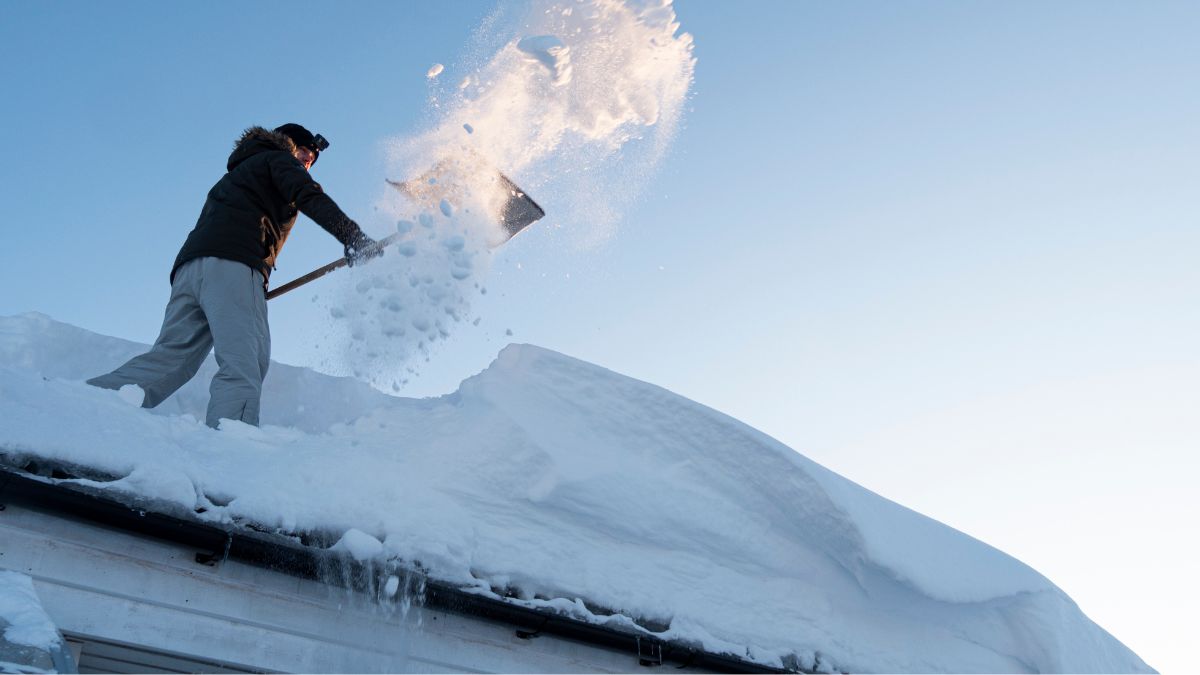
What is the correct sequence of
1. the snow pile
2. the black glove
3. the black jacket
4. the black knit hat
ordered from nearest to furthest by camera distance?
the snow pile, the black jacket, the black glove, the black knit hat

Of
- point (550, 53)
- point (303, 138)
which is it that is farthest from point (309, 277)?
point (550, 53)

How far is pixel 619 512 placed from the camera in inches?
111

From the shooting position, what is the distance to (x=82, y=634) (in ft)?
6.81

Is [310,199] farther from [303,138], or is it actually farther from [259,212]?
[303,138]

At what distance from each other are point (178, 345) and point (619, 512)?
2.02 m

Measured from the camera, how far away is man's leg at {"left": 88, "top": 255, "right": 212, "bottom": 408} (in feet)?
11.4

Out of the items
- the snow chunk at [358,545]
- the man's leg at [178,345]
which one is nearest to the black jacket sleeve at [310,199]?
the man's leg at [178,345]

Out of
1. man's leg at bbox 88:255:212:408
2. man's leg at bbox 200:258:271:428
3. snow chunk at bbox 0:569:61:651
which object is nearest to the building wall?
snow chunk at bbox 0:569:61:651

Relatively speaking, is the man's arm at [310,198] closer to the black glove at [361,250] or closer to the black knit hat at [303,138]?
the black glove at [361,250]

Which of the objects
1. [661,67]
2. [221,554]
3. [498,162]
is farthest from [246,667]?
[661,67]

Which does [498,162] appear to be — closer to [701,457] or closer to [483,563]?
[701,457]

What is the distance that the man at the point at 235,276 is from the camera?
3389 millimetres

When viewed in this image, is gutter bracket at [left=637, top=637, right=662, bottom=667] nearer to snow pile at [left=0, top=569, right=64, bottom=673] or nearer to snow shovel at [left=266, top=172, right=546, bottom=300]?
snow pile at [left=0, top=569, right=64, bottom=673]

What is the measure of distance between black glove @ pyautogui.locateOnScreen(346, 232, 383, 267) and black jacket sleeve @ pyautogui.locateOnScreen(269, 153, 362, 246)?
0.19ft
